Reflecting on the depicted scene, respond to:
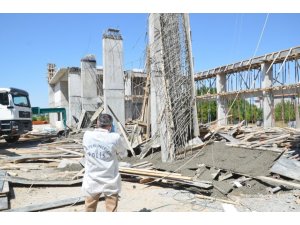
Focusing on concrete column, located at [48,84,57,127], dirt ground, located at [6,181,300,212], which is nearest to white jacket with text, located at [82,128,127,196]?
dirt ground, located at [6,181,300,212]

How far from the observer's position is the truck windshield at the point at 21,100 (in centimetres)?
1555

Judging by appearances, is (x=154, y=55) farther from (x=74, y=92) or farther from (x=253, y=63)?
(x=74, y=92)

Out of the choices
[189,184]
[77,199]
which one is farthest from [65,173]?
[189,184]

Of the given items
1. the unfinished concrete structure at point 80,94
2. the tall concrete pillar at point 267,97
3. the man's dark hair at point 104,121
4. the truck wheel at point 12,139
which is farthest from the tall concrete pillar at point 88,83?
the man's dark hair at point 104,121

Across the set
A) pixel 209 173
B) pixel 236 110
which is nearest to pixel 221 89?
pixel 236 110

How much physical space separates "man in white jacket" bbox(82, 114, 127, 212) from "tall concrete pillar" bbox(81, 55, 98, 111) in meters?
16.4

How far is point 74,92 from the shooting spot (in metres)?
23.3

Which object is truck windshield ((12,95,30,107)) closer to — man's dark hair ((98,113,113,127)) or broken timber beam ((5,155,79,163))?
broken timber beam ((5,155,79,163))

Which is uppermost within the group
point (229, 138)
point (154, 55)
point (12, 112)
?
point (154, 55)

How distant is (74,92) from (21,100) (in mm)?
7257

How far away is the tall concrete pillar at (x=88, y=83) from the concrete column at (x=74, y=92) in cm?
344

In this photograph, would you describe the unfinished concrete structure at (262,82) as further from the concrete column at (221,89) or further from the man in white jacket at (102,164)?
the man in white jacket at (102,164)

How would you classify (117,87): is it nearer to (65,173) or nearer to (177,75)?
(177,75)

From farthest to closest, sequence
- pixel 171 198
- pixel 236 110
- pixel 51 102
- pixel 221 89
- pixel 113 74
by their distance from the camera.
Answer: pixel 51 102, pixel 236 110, pixel 221 89, pixel 113 74, pixel 171 198
